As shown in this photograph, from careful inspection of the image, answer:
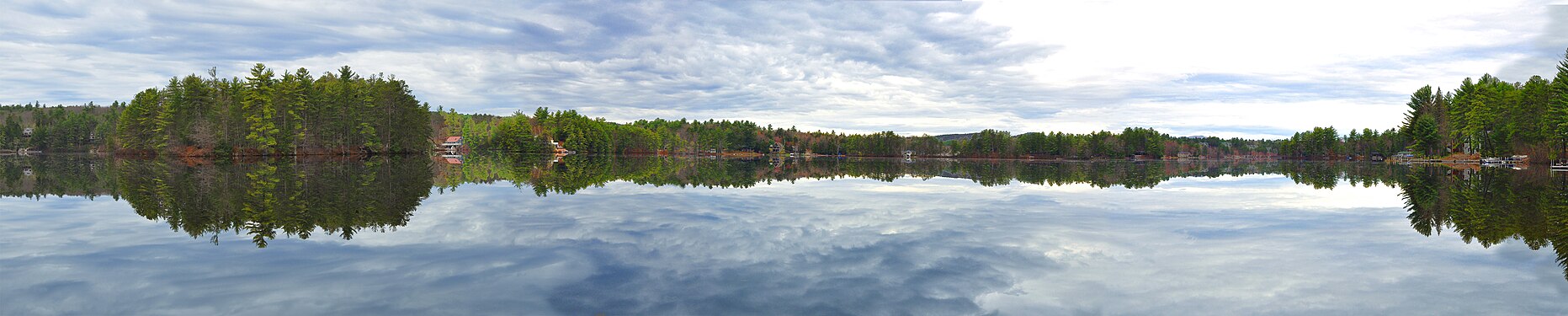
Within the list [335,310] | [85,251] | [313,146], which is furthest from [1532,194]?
[313,146]

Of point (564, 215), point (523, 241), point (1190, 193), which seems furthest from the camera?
point (1190, 193)

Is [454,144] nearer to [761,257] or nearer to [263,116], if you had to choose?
[263,116]

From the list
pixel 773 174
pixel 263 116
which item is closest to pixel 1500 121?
pixel 773 174

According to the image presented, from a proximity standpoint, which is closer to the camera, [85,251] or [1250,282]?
[1250,282]

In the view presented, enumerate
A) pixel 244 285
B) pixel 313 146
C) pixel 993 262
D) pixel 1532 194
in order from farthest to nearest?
pixel 313 146, pixel 1532 194, pixel 993 262, pixel 244 285

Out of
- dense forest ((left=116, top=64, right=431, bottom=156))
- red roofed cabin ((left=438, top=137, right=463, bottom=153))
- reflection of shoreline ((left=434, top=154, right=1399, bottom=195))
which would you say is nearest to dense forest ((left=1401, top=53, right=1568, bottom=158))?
reflection of shoreline ((left=434, top=154, right=1399, bottom=195))

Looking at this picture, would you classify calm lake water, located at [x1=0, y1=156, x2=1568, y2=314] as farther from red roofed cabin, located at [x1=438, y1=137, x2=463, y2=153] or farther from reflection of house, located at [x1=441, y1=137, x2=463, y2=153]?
reflection of house, located at [x1=441, y1=137, x2=463, y2=153]

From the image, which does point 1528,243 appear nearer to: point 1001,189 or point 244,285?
point 1001,189

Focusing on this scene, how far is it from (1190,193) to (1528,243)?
16.1m

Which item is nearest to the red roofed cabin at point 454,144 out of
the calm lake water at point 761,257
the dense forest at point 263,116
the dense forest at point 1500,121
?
the dense forest at point 263,116

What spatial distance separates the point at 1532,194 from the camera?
25672 millimetres

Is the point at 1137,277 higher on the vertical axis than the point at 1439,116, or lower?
lower

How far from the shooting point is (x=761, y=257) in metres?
10.8

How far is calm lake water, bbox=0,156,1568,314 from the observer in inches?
311
